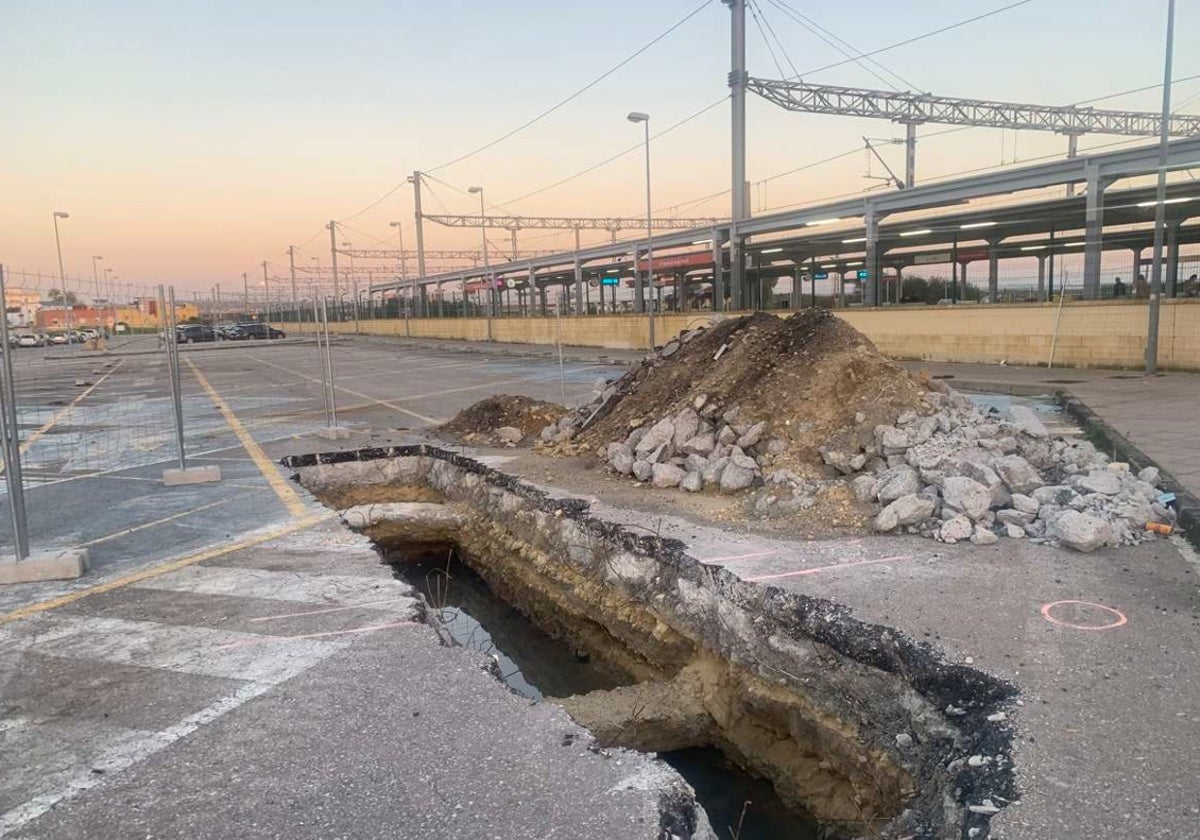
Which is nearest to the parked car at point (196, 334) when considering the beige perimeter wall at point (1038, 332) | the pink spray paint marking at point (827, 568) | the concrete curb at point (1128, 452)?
the beige perimeter wall at point (1038, 332)

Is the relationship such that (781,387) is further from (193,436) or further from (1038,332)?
(1038,332)

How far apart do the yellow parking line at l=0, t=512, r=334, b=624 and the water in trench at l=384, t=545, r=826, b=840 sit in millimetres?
1077

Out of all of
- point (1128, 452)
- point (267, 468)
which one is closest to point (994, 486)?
point (1128, 452)

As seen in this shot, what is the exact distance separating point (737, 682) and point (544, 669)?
7.07ft

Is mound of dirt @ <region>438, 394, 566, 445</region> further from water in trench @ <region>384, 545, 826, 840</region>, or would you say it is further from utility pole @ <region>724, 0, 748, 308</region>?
utility pole @ <region>724, 0, 748, 308</region>

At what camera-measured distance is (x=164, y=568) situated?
6.19 metres

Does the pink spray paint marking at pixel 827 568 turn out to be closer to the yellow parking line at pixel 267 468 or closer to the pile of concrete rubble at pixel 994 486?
the pile of concrete rubble at pixel 994 486

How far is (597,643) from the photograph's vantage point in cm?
649

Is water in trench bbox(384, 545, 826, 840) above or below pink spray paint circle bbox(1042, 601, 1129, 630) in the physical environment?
below

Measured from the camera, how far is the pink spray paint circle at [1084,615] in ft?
14.6

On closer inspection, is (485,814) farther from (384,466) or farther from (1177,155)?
(1177,155)

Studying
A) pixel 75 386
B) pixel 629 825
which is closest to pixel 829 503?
pixel 629 825

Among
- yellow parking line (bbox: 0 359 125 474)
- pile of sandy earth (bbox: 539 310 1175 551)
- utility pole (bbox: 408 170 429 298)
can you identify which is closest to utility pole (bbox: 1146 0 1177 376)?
pile of sandy earth (bbox: 539 310 1175 551)

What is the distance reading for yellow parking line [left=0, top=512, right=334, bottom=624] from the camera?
17.4ft
